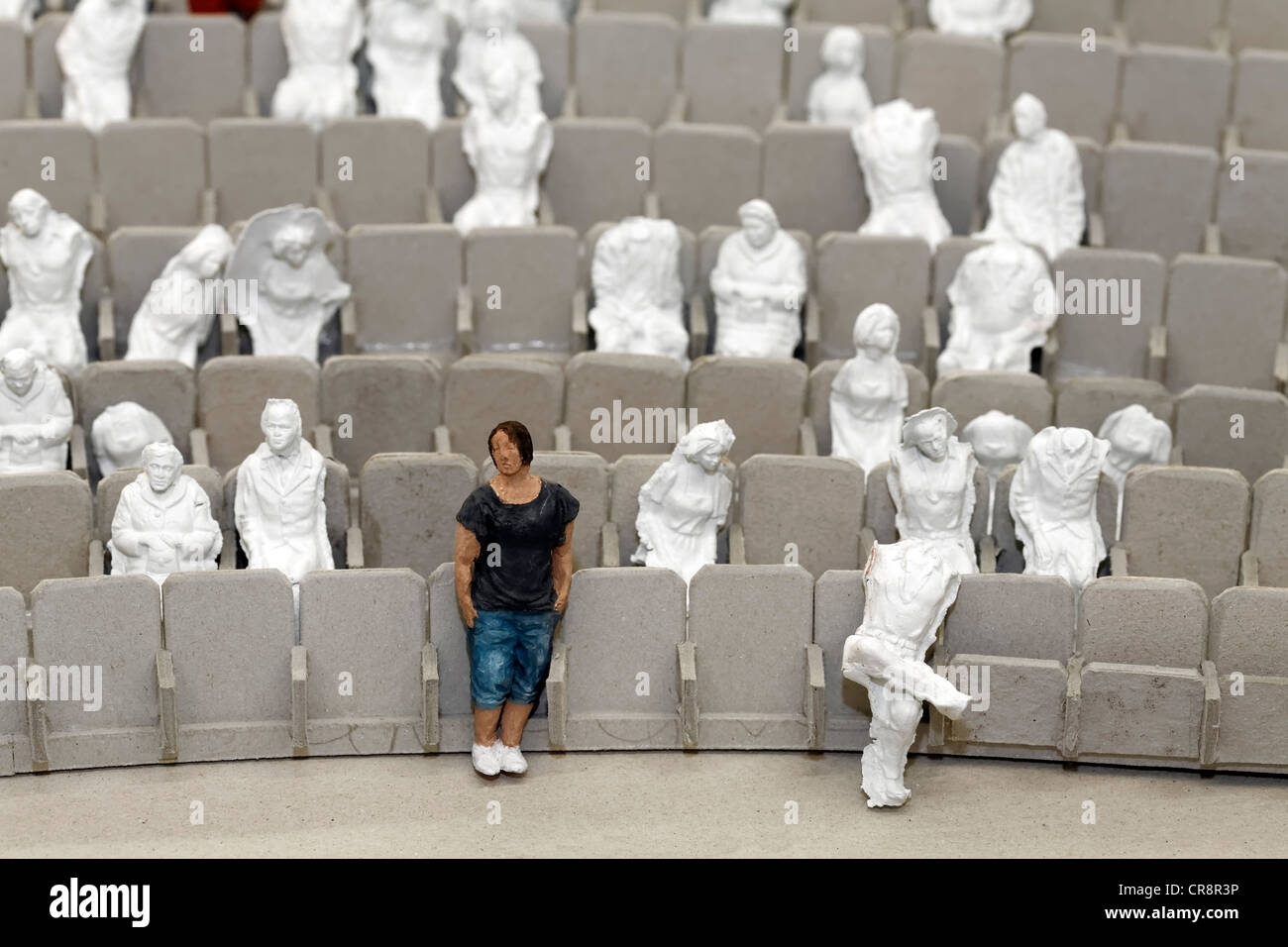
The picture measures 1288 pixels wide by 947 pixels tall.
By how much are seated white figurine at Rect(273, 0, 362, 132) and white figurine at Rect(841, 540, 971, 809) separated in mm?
2936

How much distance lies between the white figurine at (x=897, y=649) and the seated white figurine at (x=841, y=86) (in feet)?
8.21

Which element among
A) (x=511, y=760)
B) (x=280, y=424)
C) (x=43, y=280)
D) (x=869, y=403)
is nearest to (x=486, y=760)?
(x=511, y=760)

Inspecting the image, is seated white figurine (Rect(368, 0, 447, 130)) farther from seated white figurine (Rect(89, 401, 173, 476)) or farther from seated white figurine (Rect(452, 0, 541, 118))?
seated white figurine (Rect(89, 401, 173, 476))

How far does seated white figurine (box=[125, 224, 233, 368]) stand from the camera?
267 inches

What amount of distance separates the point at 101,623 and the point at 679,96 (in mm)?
3093

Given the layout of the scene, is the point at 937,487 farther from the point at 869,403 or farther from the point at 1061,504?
the point at 869,403

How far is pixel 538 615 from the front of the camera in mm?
5523

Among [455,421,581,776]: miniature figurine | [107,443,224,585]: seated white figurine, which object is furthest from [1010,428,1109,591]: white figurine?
[107,443,224,585]: seated white figurine

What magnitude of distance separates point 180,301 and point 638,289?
1.34 meters

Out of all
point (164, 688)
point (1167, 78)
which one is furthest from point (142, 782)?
point (1167, 78)

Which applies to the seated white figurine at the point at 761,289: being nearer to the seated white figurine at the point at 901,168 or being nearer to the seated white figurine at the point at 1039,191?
the seated white figurine at the point at 901,168

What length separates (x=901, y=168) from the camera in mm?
7270
